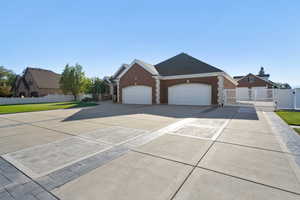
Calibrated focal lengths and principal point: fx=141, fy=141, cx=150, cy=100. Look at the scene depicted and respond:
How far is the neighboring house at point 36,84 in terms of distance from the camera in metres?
30.7

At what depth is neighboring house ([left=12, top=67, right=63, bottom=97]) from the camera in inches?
1207

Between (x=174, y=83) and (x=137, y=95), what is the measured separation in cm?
534

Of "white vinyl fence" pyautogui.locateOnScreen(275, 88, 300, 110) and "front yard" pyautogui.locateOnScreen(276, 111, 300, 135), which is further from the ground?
"white vinyl fence" pyautogui.locateOnScreen(275, 88, 300, 110)

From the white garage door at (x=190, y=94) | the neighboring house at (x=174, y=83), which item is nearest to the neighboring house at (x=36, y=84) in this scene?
the neighboring house at (x=174, y=83)

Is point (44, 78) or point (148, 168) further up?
point (44, 78)

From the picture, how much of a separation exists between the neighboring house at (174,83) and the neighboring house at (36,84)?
21146 mm

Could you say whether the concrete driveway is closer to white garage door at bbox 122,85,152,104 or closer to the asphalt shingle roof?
white garage door at bbox 122,85,152,104

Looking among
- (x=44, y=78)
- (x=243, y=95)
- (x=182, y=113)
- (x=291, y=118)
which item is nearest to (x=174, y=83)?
(x=182, y=113)

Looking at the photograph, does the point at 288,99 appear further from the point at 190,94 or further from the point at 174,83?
the point at 174,83

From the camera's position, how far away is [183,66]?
17609 millimetres

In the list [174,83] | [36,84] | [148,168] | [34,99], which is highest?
[36,84]

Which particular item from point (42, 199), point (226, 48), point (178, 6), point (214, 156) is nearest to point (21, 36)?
point (178, 6)

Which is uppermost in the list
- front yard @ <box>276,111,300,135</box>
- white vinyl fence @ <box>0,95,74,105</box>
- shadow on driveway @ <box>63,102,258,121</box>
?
white vinyl fence @ <box>0,95,74,105</box>

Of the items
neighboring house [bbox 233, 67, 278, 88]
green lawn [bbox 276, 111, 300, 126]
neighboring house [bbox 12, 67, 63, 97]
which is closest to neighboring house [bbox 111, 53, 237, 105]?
green lawn [bbox 276, 111, 300, 126]
